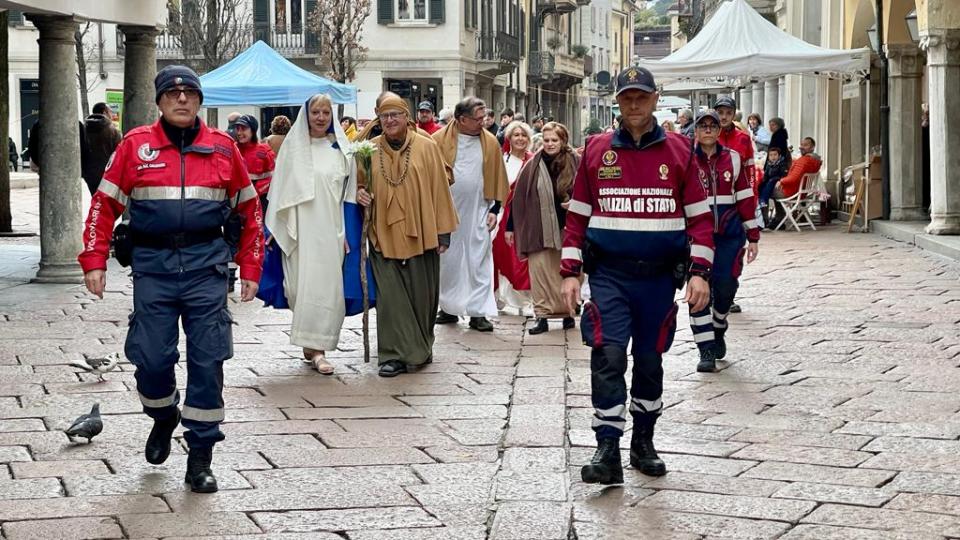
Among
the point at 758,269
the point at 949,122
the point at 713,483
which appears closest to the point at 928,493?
the point at 713,483

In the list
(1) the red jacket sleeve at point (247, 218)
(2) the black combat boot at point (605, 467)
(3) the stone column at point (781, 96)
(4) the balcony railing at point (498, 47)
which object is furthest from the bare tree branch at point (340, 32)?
(2) the black combat boot at point (605, 467)

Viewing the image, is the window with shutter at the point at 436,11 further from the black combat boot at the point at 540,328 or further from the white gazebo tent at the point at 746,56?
the black combat boot at the point at 540,328

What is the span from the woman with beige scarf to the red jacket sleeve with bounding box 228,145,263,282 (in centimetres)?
499

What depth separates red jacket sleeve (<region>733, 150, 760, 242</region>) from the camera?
31.6ft

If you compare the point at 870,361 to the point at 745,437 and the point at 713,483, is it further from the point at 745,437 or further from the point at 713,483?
the point at 713,483

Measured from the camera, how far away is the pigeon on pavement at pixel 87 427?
23.7 feet

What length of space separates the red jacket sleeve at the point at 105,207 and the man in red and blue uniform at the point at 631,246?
1.82 m

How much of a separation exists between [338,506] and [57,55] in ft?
31.5

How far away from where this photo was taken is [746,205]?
973 centimetres

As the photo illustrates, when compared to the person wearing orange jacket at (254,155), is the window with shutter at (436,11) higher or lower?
higher

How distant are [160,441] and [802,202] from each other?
17.4 m

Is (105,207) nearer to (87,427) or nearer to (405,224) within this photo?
(87,427)

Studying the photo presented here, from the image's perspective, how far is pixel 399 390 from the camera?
891cm

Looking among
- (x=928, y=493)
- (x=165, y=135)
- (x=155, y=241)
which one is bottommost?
(x=928, y=493)
